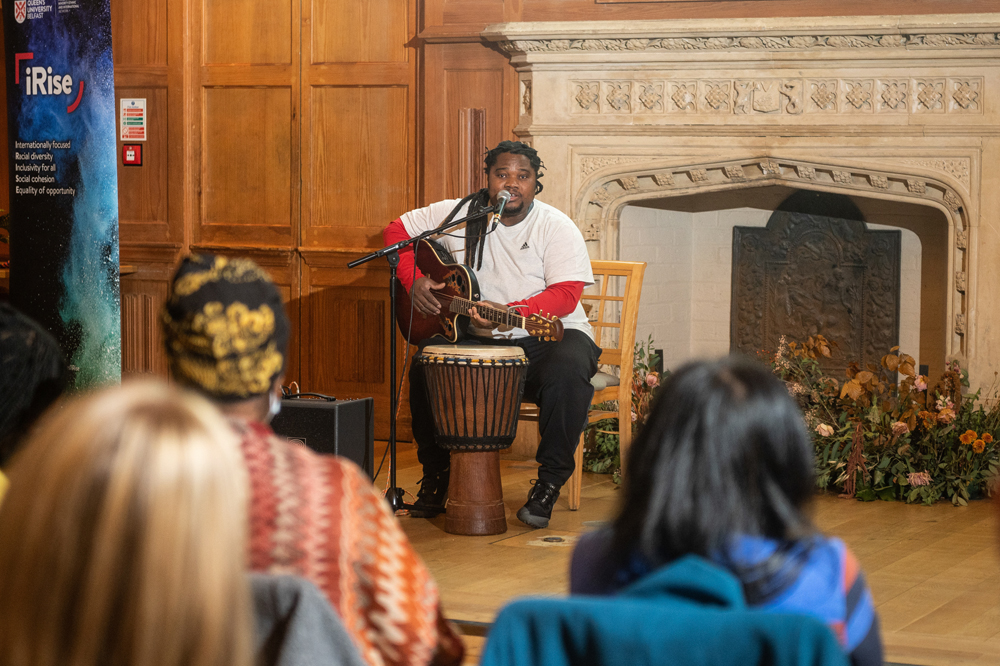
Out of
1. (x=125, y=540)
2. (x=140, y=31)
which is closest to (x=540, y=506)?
(x=125, y=540)

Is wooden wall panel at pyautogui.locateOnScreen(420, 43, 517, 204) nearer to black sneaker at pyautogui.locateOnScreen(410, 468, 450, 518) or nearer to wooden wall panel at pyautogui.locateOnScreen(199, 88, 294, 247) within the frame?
wooden wall panel at pyautogui.locateOnScreen(199, 88, 294, 247)

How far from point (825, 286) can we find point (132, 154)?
357 centimetres

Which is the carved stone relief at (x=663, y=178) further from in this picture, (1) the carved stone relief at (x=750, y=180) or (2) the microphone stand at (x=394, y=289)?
(2) the microphone stand at (x=394, y=289)

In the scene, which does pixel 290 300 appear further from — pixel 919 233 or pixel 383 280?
pixel 919 233

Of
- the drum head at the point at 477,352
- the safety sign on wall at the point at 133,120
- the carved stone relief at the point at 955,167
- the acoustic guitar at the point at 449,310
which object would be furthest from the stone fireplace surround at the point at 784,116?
the safety sign on wall at the point at 133,120

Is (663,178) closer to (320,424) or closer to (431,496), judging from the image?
(431,496)

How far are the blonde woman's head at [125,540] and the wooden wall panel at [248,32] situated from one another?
498 cm

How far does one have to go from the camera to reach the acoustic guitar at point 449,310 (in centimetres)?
368

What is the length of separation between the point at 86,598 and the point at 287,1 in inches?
200

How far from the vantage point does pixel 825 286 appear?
550 centimetres

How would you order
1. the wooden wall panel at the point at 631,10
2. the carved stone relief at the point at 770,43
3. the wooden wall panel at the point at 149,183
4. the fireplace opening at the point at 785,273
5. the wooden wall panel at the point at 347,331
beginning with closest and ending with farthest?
the carved stone relief at the point at 770,43, the wooden wall panel at the point at 631,10, the fireplace opening at the point at 785,273, the wooden wall panel at the point at 347,331, the wooden wall panel at the point at 149,183

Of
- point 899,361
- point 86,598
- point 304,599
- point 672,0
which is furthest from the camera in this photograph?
point 672,0

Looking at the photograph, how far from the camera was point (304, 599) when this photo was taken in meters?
1.05

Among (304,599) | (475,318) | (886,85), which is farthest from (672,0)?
(304,599)
